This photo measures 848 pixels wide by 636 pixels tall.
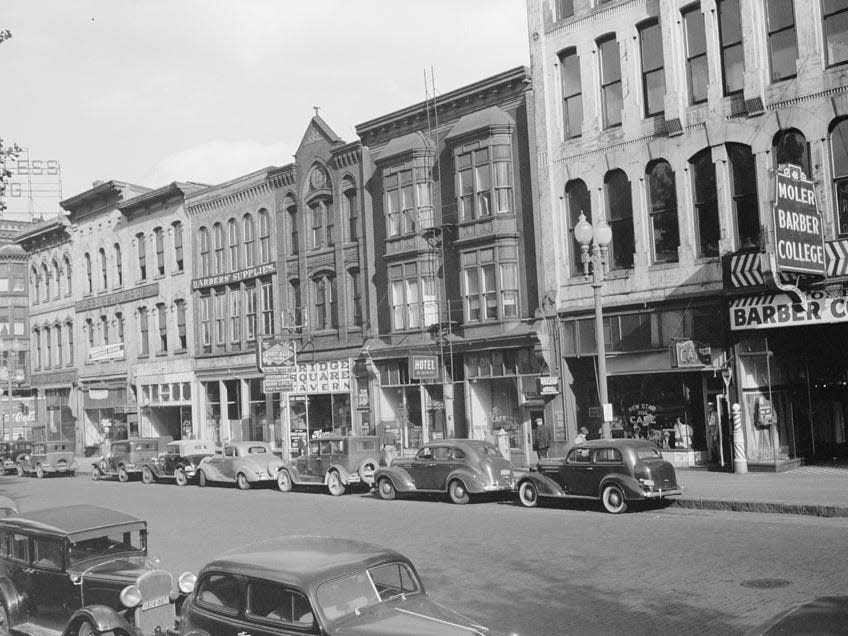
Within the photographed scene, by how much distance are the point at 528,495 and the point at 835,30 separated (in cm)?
1413

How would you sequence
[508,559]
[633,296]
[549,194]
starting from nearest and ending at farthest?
1. [508,559]
2. [633,296]
3. [549,194]

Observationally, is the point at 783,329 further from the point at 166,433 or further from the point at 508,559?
the point at 166,433

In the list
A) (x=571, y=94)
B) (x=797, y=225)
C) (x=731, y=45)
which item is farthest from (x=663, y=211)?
(x=797, y=225)

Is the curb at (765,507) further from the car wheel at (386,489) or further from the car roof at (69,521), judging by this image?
the car roof at (69,521)

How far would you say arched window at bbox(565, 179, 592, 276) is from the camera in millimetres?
28547

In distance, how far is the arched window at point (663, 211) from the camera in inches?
1025

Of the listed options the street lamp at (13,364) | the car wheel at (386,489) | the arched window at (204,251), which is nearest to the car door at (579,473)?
the car wheel at (386,489)

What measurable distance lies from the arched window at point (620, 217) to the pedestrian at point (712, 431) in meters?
4.97

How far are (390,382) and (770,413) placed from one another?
50.2 feet

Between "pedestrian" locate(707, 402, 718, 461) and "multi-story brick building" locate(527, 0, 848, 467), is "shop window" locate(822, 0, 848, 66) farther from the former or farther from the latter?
"pedestrian" locate(707, 402, 718, 461)

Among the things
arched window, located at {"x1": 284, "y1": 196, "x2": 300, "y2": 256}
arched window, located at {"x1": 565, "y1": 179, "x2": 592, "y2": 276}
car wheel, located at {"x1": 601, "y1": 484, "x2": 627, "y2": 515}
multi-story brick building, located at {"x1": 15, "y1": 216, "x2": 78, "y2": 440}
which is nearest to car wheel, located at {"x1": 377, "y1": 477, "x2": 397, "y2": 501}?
car wheel, located at {"x1": 601, "y1": 484, "x2": 627, "y2": 515}

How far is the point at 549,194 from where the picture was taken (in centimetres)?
2917

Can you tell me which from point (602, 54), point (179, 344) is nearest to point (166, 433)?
point (179, 344)

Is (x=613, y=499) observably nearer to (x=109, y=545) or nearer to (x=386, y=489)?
(x=386, y=489)
